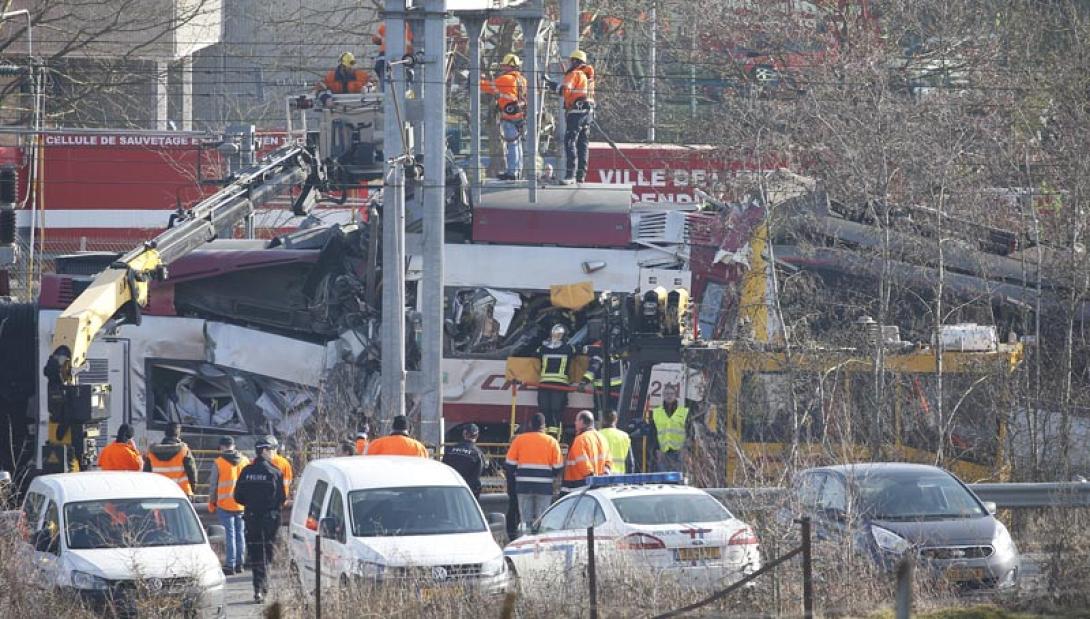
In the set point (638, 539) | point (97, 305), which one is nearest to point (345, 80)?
point (97, 305)

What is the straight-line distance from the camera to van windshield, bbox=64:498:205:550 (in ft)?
44.6

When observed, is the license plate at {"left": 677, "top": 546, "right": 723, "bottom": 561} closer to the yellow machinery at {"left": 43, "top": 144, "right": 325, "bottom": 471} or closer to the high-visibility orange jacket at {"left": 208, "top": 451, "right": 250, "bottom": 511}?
A: the high-visibility orange jacket at {"left": 208, "top": 451, "right": 250, "bottom": 511}

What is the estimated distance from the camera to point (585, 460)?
1603 centimetres

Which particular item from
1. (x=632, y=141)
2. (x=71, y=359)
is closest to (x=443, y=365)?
(x=71, y=359)

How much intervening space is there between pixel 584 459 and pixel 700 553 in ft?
10.9

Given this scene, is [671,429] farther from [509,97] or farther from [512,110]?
[509,97]

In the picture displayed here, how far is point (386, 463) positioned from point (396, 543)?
1262 millimetres

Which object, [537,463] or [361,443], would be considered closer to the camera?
[537,463]

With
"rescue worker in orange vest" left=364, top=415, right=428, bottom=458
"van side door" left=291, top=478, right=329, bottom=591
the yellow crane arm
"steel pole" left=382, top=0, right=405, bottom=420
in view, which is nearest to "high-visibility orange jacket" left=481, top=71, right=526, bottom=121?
"steel pole" left=382, top=0, right=405, bottom=420

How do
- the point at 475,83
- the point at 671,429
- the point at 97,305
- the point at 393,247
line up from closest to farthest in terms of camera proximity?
the point at 671,429 → the point at 97,305 → the point at 393,247 → the point at 475,83

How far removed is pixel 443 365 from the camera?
915 inches

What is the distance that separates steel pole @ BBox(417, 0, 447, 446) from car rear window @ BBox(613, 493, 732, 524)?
7.11 meters

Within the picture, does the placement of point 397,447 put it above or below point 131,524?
above

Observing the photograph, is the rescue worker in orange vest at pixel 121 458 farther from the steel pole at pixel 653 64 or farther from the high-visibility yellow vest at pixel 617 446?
the steel pole at pixel 653 64
